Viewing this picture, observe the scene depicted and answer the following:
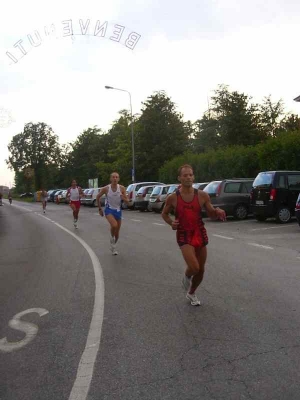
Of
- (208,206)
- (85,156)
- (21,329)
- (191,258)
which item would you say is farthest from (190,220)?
(85,156)

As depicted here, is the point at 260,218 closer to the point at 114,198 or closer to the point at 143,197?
the point at 114,198

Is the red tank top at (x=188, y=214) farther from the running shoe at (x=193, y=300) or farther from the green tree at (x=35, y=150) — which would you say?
the green tree at (x=35, y=150)

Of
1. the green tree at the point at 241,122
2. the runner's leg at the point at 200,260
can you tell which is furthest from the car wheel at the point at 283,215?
the green tree at the point at 241,122

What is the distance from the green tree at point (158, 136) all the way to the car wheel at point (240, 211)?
3799 cm

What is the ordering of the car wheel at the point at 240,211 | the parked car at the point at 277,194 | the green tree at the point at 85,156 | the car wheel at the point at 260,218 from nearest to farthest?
the parked car at the point at 277,194
the car wheel at the point at 260,218
the car wheel at the point at 240,211
the green tree at the point at 85,156

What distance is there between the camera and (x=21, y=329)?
5.46 meters

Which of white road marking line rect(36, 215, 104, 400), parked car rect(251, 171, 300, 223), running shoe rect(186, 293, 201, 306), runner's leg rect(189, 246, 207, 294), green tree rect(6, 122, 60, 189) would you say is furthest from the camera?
green tree rect(6, 122, 60, 189)

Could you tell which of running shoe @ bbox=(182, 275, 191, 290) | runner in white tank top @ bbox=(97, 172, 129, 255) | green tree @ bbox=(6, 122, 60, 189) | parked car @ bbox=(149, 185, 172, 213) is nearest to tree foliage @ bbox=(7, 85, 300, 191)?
green tree @ bbox=(6, 122, 60, 189)

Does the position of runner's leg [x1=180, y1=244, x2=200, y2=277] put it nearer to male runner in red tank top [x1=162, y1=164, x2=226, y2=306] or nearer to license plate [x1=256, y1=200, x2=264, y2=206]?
male runner in red tank top [x1=162, y1=164, x2=226, y2=306]

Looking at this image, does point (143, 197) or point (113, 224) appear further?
point (143, 197)

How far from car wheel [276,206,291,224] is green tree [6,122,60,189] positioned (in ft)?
311

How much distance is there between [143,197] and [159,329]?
26.4 meters

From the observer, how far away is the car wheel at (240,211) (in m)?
21.3

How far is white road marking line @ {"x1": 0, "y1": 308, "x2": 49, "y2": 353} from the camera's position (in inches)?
192
